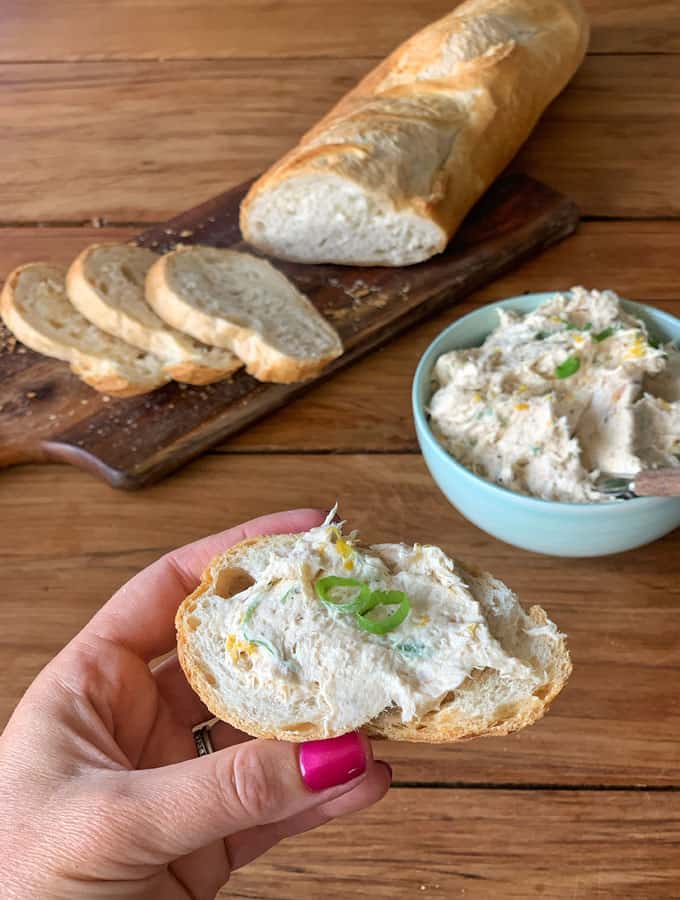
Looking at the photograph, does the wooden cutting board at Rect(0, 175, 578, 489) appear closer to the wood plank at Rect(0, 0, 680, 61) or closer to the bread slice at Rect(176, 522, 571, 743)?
the bread slice at Rect(176, 522, 571, 743)

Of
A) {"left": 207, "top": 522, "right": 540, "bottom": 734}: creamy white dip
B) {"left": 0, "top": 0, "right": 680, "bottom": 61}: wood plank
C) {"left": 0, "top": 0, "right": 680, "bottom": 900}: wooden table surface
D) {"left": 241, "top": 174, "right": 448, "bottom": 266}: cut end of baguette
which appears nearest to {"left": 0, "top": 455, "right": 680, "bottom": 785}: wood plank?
{"left": 0, "top": 0, "right": 680, "bottom": 900}: wooden table surface

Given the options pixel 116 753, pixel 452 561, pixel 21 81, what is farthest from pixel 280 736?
pixel 21 81

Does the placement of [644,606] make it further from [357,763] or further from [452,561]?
[357,763]

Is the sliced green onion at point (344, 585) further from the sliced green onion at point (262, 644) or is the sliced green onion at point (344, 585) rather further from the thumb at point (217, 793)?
the thumb at point (217, 793)

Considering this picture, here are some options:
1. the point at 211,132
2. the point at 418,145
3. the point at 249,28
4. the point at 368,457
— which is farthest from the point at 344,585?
the point at 249,28

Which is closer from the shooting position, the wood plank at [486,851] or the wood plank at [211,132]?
the wood plank at [486,851]

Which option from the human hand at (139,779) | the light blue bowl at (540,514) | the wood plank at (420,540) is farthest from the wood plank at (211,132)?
the human hand at (139,779)

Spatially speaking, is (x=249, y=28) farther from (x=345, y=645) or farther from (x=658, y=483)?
(x=345, y=645)
